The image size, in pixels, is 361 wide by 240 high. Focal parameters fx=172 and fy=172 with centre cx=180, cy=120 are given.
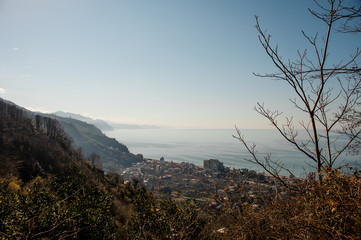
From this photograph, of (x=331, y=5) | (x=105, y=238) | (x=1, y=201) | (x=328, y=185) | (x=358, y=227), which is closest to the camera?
(x=358, y=227)

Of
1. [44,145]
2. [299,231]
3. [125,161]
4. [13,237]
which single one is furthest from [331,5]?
[125,161]

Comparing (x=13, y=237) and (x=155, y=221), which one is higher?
(x=13, y=237)

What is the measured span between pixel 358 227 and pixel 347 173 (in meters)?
0.87

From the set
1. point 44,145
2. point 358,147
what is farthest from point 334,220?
point 44,145

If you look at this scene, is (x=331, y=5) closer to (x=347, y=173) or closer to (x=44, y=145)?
(x=347, y=173)

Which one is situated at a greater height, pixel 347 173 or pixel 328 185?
pixel 347 173

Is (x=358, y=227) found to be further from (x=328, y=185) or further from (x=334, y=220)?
(x=328, y=185)

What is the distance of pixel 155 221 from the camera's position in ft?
17.2

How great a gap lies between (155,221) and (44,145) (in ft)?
109

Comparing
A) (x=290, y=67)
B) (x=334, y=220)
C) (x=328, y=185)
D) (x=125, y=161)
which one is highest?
(x=290, y=67)

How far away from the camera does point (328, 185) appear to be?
2.29m

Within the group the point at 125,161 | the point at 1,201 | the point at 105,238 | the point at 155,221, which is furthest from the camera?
the point at 125,161

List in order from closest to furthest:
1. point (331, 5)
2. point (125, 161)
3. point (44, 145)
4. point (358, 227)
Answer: point (358, 227), point (331, 5), point (44, 145), point (125, 161)

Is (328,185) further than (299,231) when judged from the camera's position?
Yes
